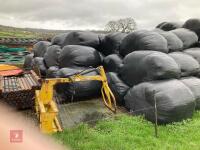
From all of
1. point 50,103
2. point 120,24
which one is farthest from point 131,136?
point 120,24

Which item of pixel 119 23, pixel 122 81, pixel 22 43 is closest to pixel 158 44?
pixel 122 81

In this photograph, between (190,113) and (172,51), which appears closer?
(190,113)

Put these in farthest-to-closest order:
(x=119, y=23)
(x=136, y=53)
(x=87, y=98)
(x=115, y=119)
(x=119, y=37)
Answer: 1. (x=119, y=23)
2. (x=119, y=37)
3. (x=87, y=98)
4. (x=136, y=53)
5. (x=115, y=119)

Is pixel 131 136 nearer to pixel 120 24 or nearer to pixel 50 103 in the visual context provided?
pixel 50 103

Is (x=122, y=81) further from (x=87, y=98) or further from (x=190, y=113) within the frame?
(x=190, y=113)

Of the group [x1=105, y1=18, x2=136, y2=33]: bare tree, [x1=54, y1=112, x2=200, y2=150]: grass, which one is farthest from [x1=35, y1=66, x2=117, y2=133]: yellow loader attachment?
[x1=105, y1=18, x2=136, y2=33]: bare tree

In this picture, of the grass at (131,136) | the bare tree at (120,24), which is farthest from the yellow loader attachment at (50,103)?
the bare tree at (120,24)

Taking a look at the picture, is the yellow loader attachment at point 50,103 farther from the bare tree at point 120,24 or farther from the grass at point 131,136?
the bare tree at point 120,24

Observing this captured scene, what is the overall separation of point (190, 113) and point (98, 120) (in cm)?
205

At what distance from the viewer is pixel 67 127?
620 centimetres

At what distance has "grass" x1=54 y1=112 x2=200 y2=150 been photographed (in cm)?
512

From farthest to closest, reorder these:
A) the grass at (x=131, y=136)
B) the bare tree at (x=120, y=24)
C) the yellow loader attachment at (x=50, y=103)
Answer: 1. the bare tree at (x=120, y=24)
2. the yellow loader attachment at (x=50, y=103)
3. the grass at (x=131, y=136)

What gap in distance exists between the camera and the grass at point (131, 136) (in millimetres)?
5117

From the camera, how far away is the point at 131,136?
5551 mm
